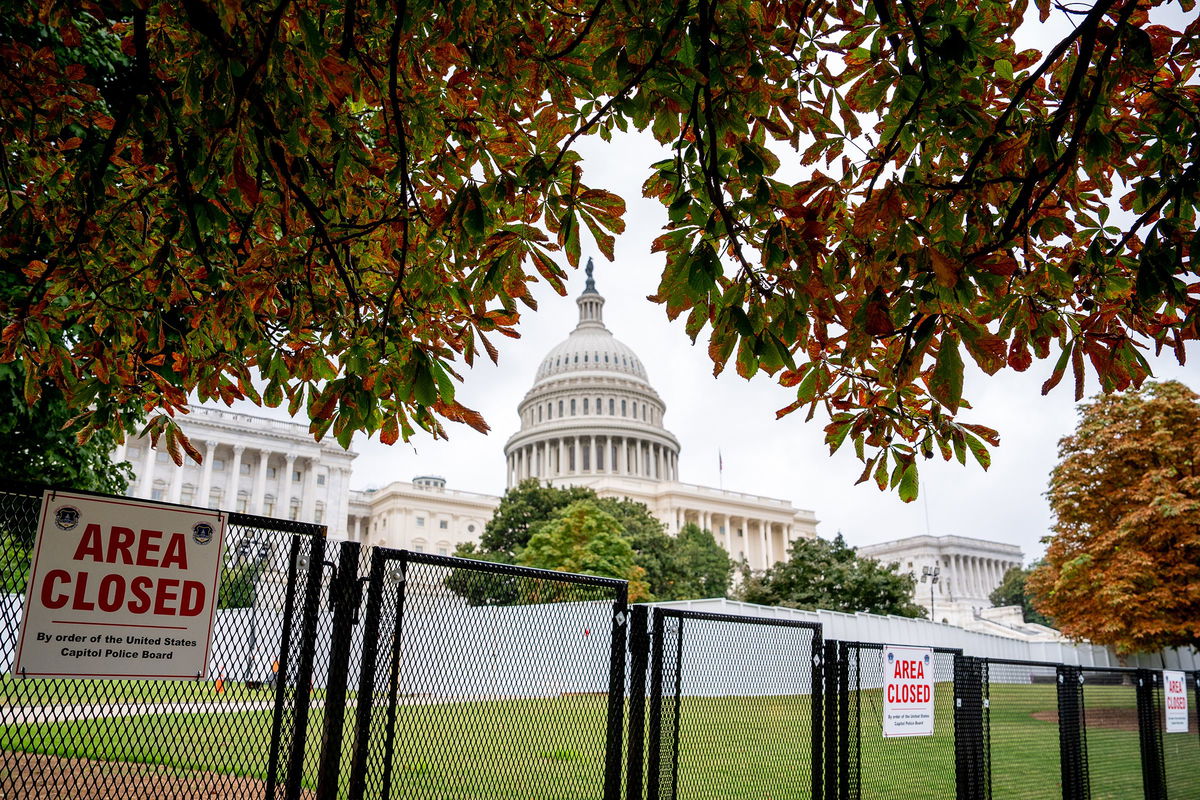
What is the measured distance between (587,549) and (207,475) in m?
49.5

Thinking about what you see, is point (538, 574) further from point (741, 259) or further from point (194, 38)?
point (194, 38)

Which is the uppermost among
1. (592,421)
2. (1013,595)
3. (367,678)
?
(592,421)

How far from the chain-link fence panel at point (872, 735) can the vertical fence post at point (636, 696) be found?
97.4 inches

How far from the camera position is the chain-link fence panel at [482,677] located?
4508 mm

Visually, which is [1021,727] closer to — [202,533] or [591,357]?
[202,533]

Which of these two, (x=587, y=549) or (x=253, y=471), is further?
(x=253, y=471)

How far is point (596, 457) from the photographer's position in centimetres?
10869

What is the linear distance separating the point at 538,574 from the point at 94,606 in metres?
2.25

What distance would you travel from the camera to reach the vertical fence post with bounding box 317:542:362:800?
421cm

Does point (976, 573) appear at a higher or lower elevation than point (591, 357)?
lower

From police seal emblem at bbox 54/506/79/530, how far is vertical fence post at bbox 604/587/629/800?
10.2 feet

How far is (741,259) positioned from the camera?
368cm

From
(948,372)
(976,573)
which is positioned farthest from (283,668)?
(976,573)

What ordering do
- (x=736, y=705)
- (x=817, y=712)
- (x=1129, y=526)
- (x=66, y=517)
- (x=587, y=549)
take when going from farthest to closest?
(x=587, y=549)
(x=1129, y=526)
(x=817, y=712)
(x=736, y=705)
(x=66, y=517)
